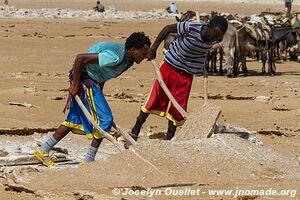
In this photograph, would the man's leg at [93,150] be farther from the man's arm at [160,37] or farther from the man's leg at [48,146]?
the man's arm at [160,37]

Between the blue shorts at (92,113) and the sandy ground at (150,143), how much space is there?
340 mm

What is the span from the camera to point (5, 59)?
20312 millimetres

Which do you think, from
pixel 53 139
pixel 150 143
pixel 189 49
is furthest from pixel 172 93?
pixel 53 139

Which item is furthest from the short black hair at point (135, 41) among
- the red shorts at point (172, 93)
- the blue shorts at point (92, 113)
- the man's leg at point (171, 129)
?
the man's leg at point (171, 129)

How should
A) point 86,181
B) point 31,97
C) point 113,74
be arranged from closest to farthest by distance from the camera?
1. point 86,181
2. point 113,74
3. point 31,97

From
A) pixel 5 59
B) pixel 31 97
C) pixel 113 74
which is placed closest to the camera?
pixel 113 74

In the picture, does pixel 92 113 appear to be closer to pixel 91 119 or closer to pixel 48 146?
pixel 91 119

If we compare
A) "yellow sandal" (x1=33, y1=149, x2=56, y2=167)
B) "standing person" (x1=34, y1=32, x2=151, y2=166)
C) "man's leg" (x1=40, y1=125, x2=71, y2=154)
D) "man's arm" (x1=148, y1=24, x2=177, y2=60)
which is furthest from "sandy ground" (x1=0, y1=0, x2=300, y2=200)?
"man's arm" (x1=148, y1=24, x2=177, y2=60)

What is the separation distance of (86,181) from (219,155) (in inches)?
55.5

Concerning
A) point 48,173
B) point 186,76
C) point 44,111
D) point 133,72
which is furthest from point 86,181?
point 133,72

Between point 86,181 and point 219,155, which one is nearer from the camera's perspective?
point 86,181

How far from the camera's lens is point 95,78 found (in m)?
7.66

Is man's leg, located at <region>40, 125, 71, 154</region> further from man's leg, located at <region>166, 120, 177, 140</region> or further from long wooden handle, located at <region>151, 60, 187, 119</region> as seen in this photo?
man's leg, located at <region>166, 120, 177, 140</region>

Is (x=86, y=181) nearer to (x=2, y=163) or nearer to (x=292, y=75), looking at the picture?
(x=2, y=163)
